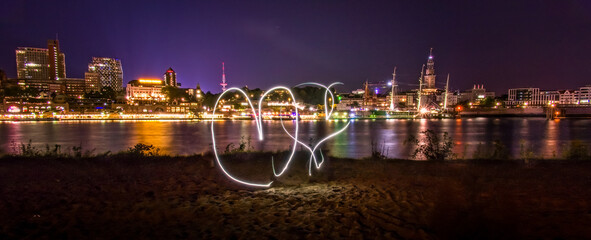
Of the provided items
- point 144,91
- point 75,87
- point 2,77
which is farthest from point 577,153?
point 75,87

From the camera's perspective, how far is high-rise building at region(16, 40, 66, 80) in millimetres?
184125

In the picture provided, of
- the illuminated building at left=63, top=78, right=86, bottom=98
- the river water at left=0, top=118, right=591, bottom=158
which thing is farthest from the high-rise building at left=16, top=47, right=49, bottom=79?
the river water at left=0, top=118, right=591, bottom=158

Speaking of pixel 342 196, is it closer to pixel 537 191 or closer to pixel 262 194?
pixel 262 194

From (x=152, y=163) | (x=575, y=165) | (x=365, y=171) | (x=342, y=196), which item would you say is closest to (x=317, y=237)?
(x=342, y=196)

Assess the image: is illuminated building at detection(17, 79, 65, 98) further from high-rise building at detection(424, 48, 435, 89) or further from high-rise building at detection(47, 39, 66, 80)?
high-rise building at detection(424, 48, 435, 89)

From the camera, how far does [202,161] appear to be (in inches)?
434

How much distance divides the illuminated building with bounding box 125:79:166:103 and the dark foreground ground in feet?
516

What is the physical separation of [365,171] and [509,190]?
371cm

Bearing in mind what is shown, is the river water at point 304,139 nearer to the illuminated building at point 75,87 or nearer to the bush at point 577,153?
the bush at point 577,153

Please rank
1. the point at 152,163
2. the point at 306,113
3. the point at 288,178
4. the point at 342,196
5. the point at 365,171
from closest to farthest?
the point at 342,196, the point at 288,178, the point at 365,171, the point at 152,163, the point at 306,113

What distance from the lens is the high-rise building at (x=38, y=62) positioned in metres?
184

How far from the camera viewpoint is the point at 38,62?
614 feet

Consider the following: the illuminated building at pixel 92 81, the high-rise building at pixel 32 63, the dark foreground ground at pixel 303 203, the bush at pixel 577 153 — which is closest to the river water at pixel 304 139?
the bush at pixel 577 153

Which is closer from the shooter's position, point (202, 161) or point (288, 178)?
point (288, 178)
